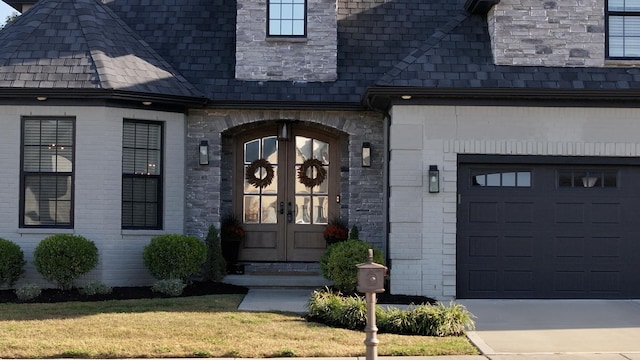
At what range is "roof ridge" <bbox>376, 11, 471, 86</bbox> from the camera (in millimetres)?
12984

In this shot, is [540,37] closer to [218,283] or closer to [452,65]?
[452,65]

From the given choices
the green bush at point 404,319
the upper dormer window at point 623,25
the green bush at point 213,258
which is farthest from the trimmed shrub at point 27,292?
the upper dormer window at point 623,25

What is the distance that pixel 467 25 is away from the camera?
14.0m

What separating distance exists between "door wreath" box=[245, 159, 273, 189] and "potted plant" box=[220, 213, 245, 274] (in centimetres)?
76

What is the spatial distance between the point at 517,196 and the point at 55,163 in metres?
7.35

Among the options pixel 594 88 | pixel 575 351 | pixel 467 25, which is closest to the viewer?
pixel 575 351

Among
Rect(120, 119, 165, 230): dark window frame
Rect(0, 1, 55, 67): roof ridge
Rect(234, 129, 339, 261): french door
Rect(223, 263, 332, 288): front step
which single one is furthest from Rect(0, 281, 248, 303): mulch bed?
Rect(0, 1, 55, 67): roof ridge

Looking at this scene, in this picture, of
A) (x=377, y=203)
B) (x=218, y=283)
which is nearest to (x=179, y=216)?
(x=218, y=283)

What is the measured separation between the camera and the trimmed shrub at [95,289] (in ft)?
41.6

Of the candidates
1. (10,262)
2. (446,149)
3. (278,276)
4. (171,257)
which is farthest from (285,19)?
(10,262)

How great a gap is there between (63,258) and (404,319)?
17.8ft

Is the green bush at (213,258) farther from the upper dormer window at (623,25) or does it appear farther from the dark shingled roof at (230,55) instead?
the upper dormer window at (623,25)

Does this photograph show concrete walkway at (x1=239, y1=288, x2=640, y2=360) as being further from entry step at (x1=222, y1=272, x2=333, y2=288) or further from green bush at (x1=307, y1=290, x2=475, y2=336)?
green bush at (x1=307, y1=290, x2=475, y2=336)

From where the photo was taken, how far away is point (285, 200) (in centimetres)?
1562
